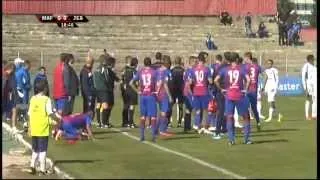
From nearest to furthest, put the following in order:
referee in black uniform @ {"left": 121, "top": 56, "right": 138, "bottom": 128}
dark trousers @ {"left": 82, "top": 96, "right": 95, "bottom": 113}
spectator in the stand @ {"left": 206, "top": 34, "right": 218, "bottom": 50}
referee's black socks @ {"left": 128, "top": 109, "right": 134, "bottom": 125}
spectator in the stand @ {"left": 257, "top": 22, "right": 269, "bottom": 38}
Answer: referee in black uniform @ {"left": 121, "top": 56, "right": 138, "bottom": 128} < dark trousers @ {"left": 82, "top": 96, "right": 95, "bottom": 113} < referee's black socks @ {"left": 128, "top": 109, "right": 134, "bottom": 125} < spectator in the stand @ {"left": 206, "top": 34, "right": 218, "bottom": 50} < spectator in the stand @ {"left": 257, "top": 22, "right": 269, "bottom": 38}

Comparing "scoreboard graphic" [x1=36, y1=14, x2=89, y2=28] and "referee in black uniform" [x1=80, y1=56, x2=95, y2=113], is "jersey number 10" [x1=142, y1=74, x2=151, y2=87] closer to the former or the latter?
"referee in black uniform" [x1=80, y1=56, x2=95, y2=113]

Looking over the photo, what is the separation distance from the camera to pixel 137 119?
82.8ft

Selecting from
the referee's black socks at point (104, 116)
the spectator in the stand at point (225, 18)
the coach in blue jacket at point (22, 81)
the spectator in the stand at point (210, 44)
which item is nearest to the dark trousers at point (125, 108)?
the referee's black socks at point (104, 116)

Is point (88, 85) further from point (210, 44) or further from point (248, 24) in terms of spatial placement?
point (248, 24)

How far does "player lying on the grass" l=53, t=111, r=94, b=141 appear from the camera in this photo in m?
17.9

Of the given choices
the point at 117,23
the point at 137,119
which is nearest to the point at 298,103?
the point at 137,119

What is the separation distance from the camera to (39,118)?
13.3 m

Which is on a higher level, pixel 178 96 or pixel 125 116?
pixel 178 96

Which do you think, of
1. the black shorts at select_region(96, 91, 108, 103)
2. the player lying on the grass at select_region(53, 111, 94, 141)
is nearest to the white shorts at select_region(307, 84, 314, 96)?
the black shorts at select_region(96, 91, 108, 103)

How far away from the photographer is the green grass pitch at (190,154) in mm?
13195

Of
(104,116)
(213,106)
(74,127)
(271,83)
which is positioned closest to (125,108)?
(104,116)

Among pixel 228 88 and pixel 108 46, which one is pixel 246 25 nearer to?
pixel 108 46

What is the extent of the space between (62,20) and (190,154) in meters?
43.5

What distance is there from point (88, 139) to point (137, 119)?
264 inches
